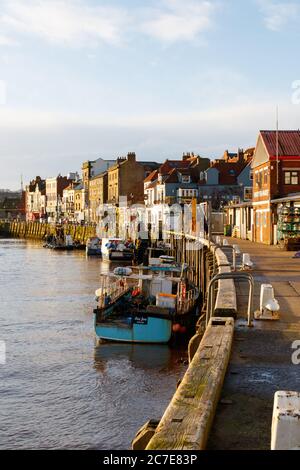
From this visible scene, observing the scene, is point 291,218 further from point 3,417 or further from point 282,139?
point 3,417

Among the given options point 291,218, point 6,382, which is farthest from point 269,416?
point 291,218

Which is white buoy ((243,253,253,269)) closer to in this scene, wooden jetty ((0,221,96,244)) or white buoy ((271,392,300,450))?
white buoy ((271,392,300,450))

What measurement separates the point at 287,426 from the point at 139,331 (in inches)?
816

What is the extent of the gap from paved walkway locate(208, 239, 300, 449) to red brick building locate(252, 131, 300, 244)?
115ft

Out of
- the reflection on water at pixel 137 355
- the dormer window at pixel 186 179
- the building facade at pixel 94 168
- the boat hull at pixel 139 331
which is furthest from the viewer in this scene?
the building facade at pixel 94 168

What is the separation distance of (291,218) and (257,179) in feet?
46.5

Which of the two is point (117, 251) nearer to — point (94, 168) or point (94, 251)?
point (94, 251)

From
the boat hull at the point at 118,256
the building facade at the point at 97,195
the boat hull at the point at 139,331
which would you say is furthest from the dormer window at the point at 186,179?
the boat hull at the point at 139,331

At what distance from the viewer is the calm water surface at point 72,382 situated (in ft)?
53.8

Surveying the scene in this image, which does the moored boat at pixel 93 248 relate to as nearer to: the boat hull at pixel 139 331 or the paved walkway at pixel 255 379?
the boat hull at pixel 139 331

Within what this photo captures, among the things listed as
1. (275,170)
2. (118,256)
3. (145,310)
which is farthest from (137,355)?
(118,256)

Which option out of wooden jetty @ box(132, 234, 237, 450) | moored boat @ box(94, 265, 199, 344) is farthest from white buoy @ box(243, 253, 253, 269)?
wooden jetty @ box(132, 234, 237, 450)

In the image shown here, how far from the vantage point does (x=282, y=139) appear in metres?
53.7

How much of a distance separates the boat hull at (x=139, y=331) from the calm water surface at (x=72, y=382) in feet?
1.38
